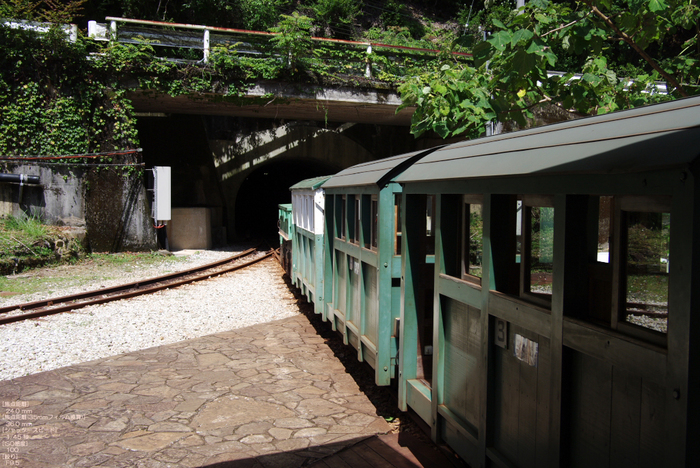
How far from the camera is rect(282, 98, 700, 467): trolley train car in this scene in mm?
1787

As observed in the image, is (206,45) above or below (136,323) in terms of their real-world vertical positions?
above

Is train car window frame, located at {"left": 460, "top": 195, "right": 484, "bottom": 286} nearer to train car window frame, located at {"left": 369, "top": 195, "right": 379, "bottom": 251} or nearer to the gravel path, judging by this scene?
train car window frame, located at {"left": 369, "top": 195, "right": 379, "bottom": 251}

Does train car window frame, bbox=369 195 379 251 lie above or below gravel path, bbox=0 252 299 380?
above

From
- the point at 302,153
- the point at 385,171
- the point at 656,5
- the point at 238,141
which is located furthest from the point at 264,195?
the point at 656,5

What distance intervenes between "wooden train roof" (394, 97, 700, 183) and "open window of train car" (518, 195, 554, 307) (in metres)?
0.26

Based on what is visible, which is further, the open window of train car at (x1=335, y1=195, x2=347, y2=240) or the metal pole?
the metal pole

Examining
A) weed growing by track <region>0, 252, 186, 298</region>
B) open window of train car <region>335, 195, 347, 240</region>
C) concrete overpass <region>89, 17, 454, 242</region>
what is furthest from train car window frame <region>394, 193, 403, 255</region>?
concrete overpass <region>89, 17, 454, 242</region>

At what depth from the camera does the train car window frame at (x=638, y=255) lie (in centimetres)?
194

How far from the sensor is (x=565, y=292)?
2.38 m

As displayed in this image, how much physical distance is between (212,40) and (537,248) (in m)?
14.9

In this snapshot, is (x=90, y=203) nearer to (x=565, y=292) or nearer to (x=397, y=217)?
(x=397, y=217)

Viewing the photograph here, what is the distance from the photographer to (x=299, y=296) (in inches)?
443

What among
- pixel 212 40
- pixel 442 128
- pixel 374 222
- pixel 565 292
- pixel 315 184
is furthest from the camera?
pixel 212 40

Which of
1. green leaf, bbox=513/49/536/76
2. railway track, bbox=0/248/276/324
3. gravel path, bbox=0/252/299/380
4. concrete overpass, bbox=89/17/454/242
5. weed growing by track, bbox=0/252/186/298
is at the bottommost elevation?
gravel path, bbox=0/252/299/380
